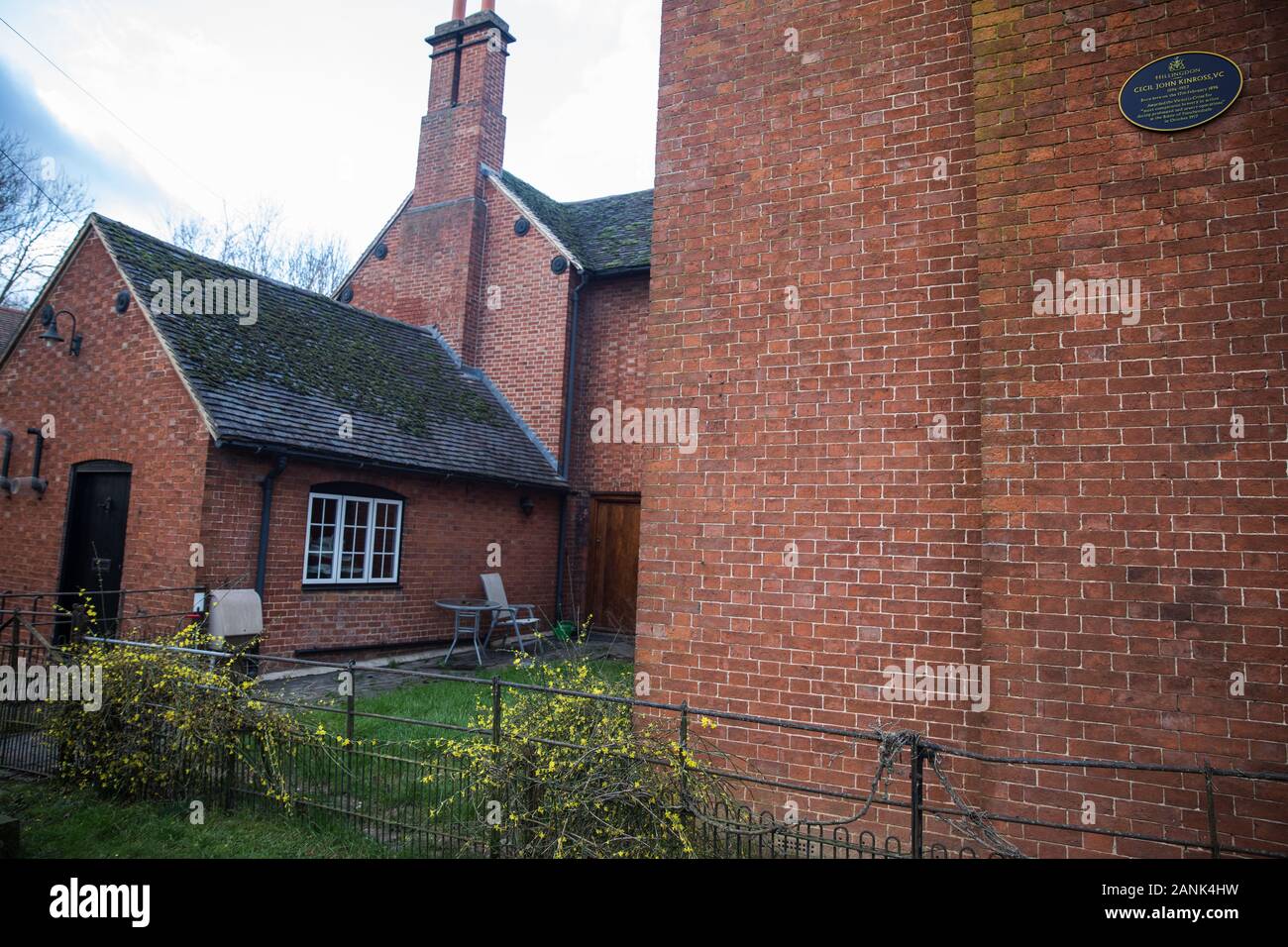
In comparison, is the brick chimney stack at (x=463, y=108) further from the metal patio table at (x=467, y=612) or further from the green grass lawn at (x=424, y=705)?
the green grass lawn at (x=424, y=705)

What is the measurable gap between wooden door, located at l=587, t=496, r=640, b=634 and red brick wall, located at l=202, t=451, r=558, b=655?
0.81 meters

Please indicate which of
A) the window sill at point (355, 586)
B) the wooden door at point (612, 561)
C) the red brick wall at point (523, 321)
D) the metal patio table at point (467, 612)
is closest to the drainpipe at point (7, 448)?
the window sill at point (355, 586)

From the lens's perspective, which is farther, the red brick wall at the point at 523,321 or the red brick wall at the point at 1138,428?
the red brick wall at the point at 523,321

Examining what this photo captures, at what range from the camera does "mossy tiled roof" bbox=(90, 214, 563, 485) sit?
31.7ft

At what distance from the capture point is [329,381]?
11.5 meters

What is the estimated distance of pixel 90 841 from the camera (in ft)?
15.1

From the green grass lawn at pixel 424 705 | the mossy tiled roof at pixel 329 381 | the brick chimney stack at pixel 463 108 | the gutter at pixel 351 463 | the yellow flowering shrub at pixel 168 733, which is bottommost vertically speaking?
the green grass lawn at pixel 424 705

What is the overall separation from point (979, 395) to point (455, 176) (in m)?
14.2

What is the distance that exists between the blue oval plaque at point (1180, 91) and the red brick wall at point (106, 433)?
31.2ft

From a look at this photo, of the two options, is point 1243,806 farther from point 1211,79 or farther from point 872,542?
point 1211,79

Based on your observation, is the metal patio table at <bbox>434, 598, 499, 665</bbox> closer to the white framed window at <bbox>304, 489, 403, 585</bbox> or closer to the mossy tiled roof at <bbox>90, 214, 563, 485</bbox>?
the white framed window at <bbox>304, 489, 403, 585</bbox>

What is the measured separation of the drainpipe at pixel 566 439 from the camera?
1484cm
